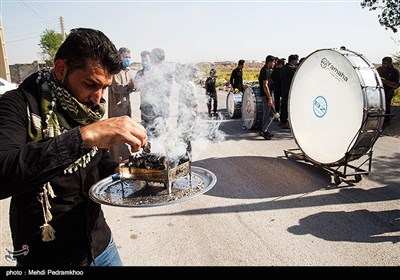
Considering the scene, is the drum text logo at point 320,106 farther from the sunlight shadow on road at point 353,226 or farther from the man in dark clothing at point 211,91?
the man in dark clothing at point 211,91

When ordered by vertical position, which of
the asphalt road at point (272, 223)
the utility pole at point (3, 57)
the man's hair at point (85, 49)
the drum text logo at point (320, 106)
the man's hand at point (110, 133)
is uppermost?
the utility pole at point (3, 57)

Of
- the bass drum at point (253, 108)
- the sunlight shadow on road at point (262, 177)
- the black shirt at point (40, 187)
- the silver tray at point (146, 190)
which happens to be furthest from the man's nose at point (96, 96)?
the bass drum at point (253, 108)

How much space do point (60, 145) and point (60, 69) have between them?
1.56 ft

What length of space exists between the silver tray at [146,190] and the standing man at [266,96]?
22.8 ft

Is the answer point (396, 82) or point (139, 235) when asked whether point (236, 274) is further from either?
point (396, 82)

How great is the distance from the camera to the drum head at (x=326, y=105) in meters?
5.09

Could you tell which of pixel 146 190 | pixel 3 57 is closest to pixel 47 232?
pixel 146 190

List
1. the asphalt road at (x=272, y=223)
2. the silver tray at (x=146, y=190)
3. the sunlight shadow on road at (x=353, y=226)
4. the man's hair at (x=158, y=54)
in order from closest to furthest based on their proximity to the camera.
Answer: the silver tray at (x=146, y=190)
the asphalt road at (x=272, y=223)
the sunlight shadow on road at (x=353, y=226)
the man's hair at (x=158, y=54)

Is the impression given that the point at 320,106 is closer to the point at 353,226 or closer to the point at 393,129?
the point at 353,226

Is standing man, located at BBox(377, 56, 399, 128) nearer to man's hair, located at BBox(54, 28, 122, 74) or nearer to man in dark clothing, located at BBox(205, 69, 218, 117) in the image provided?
man in dark clothing, located at BBox(205, 69, 218, 117)

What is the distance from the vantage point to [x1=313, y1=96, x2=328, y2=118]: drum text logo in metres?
5.71

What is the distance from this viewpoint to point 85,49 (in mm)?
1393

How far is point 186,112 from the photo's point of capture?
17.7ft

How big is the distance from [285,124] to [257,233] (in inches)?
290
